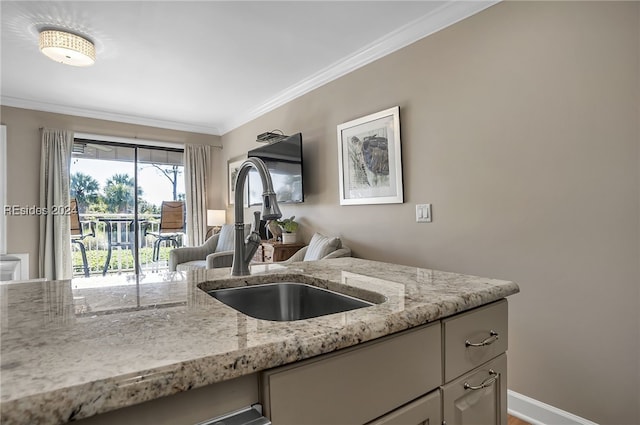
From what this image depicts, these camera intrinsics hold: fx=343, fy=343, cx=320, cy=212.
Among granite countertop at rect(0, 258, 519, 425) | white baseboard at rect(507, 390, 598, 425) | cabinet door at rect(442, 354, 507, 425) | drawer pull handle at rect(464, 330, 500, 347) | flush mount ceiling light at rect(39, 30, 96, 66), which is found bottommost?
white baseboard at rect(507, 390, 598, 425)

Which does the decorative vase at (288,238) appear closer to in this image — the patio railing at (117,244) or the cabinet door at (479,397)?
the patio railing at (117,244)

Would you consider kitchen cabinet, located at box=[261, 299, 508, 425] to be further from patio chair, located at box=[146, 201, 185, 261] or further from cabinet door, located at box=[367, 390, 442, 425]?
patio chair, located at box=[146, 201, 185, 261]

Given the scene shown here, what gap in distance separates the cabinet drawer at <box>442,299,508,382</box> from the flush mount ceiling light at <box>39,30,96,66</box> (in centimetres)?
322

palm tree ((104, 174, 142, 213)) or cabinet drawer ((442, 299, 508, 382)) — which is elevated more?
palm tree ((104, 174, 142, 213))

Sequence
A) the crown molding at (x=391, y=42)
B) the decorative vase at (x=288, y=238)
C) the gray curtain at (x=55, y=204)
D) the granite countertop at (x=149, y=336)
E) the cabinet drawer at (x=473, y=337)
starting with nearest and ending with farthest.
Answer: the granite countertop at (x=149, y=336)
the cabinet drawer at (x=473, y=337)
the crown molding at (x=391, y=42)
the decorative vase at (x=288, y=238)
the gray curtain at (x=55, y=204)

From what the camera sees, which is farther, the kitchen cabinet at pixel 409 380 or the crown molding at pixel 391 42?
the crown molding at pixel 391 42

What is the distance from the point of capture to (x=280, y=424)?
55 centimetres

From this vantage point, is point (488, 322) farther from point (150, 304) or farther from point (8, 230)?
point (8, 230)

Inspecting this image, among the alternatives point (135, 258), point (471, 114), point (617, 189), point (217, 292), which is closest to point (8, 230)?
point (135, 258)

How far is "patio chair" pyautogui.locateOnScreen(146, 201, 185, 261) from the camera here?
5105mm

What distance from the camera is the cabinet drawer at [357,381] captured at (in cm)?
56

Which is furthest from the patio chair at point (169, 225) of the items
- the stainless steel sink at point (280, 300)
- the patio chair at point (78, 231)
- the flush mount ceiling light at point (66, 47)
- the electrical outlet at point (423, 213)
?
the stainless steel sink at point (280, 300)

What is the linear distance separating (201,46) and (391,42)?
1.54 metres

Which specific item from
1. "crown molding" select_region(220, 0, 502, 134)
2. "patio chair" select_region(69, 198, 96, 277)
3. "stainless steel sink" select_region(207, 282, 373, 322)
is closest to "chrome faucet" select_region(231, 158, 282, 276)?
"stainless steel sink" select_region(207, 282, 373, 322)
